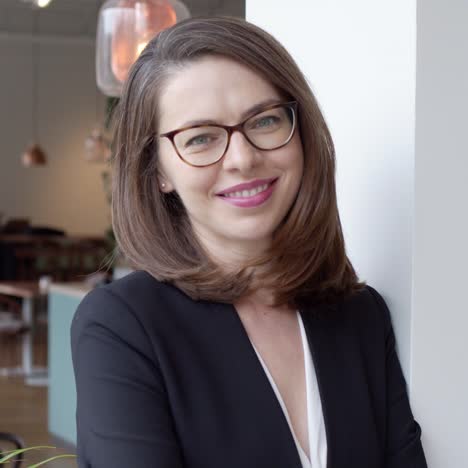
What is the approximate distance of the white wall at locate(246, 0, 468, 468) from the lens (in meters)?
1.23

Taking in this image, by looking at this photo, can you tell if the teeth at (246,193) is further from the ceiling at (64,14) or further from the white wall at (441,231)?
the ceiling at (64,14)

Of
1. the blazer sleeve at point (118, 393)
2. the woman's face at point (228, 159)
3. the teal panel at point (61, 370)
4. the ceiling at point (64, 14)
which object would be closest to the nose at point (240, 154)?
the woman's face at point (228, 159)

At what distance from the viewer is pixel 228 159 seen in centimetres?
112

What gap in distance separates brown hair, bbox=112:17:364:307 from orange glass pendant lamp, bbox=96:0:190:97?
1.92 metres

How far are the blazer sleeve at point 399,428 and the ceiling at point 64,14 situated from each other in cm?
840

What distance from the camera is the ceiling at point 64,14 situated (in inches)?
388

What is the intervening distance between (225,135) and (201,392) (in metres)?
0.34

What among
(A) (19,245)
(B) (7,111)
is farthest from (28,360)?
(B) (7,111)

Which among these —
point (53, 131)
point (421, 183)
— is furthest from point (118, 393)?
point (53, 131)

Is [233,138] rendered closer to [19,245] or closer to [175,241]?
[175,241]

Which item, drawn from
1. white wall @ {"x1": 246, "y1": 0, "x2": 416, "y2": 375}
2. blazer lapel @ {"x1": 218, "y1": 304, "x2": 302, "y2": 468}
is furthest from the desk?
blazer lapel @ {"x1": 218, "y1": 304, "x2": 302, "y2": 468}

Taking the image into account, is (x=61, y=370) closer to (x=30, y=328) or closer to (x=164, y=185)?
(x=30, y=328)

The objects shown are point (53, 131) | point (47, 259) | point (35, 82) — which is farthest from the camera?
point (53, 131)

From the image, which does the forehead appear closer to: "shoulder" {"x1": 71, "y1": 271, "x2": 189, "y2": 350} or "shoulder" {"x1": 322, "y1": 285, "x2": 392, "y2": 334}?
"shoulder" {"x1": 71, "y1": 271, "x2": 189, "y2": 350}
